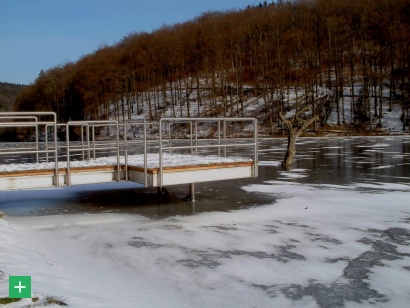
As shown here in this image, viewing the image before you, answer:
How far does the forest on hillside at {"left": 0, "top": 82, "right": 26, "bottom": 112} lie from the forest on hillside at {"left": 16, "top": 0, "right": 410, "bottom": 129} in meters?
31.7

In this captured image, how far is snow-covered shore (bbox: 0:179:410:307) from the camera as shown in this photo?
4.84 metres

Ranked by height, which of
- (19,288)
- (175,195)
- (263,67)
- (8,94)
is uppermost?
(8,94)

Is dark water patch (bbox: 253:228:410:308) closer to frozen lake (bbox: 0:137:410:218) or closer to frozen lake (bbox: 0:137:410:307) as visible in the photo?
frozen lake (bbox: 0:137:410:307)

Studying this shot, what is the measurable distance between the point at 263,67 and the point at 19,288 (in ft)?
193

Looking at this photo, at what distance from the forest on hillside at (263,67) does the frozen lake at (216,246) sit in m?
42.9

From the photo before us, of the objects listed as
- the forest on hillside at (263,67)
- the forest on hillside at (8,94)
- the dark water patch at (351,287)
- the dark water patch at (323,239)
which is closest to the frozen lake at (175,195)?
the dark water patch at (323,239)

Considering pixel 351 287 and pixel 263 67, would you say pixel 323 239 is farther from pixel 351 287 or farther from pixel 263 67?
pixel 263 67

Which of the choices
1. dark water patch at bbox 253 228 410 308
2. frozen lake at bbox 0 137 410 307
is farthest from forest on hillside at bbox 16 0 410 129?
dark water patch at bbox 253 228 410 308

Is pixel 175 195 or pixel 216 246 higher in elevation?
pixel 175 195

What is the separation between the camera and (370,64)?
55.1 metres

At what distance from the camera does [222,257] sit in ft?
20.8

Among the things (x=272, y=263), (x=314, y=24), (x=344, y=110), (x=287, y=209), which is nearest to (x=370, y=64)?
(x=344, y=110)

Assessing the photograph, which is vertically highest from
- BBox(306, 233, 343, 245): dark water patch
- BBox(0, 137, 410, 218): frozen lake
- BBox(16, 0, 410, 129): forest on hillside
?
BBox(16, 0, 410, 129): forest on hillside

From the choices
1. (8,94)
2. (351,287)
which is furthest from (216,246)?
(8,94)
